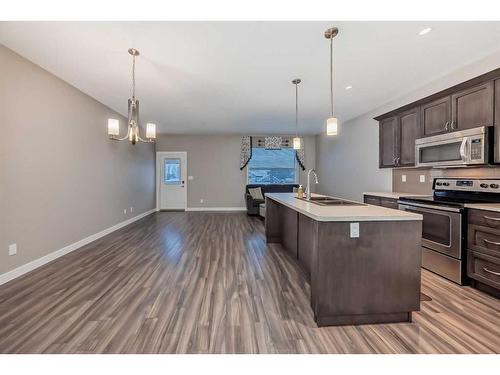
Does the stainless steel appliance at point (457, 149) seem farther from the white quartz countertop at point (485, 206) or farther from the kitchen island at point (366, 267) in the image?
the kitchen island at point (366, 267)

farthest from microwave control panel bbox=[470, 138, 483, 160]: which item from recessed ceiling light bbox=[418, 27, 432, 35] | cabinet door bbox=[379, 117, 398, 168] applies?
cabinet door bbox=[379, 117, 398, 168]

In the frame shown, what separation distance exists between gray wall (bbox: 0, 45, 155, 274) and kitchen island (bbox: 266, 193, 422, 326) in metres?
3.28

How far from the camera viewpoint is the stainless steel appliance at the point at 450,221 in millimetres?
2674

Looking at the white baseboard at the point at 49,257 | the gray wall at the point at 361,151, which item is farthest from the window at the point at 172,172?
the gray wall at the point at 361,151

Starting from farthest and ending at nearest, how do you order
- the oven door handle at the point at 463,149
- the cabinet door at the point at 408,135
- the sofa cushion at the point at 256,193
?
the sofa cushion at the point at 256,193 < the cabinet door at the point at 408,135 < the oven door handle at the point at 463,149

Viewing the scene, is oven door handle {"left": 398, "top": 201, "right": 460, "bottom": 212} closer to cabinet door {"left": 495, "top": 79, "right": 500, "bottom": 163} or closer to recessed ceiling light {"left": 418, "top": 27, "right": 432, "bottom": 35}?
cabinet door {"left": 495, "top": 79, "right": 500, "bottom": 163}

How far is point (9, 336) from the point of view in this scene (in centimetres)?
182

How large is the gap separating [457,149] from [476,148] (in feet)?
0.87

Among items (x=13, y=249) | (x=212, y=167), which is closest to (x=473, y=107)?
(x=13, y=249)

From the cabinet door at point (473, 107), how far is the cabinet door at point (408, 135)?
609mm

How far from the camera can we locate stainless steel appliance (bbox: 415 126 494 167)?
273 centimetres
